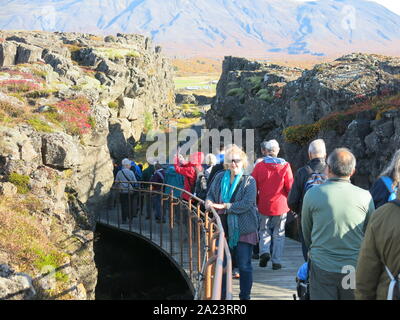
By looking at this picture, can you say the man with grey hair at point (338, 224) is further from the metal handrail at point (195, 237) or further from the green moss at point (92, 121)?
the green moss at point (92, 121)

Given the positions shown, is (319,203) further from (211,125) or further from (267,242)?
(211,125)

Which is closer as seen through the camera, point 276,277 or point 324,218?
point 324,218

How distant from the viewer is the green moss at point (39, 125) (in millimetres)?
13984

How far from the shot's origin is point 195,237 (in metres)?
11.5

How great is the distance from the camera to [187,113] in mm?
82062

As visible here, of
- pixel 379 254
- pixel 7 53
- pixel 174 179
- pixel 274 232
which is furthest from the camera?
pixel 7 53

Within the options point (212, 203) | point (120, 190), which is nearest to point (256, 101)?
point (120, 190)

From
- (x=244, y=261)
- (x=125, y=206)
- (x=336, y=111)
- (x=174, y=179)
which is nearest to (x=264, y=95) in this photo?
(x=336, y=111)

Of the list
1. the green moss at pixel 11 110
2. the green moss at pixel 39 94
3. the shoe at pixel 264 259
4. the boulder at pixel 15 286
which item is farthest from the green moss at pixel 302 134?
the boulder at pixel 15 286

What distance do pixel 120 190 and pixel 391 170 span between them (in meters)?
12.3

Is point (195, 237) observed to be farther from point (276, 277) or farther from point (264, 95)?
point (264, 95)

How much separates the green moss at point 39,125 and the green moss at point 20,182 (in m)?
2.79

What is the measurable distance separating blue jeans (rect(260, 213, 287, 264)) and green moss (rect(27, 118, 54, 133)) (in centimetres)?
807

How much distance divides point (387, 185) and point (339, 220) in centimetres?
86
